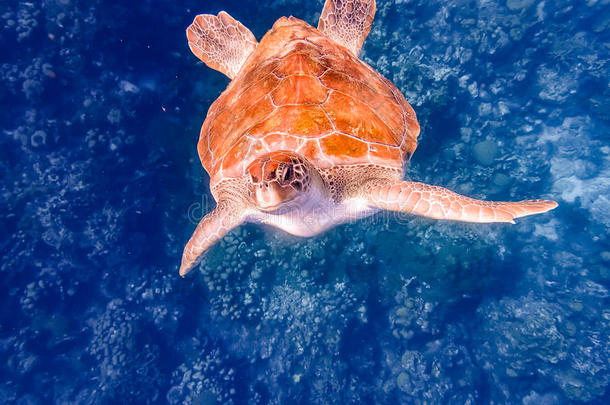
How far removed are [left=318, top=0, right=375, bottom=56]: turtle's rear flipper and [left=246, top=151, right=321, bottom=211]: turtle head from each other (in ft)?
9.11

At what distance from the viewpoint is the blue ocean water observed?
15.3 feet

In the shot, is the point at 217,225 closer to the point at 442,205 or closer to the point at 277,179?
the point at 277,179

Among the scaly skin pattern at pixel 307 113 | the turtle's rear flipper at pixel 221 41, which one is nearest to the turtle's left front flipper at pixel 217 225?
the scaly skin pattern at pixel 307 113

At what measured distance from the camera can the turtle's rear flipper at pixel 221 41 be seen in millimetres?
3773

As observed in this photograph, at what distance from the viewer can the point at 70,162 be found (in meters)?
4.68

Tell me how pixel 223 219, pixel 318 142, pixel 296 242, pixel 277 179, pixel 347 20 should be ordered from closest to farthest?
pixel 277 179
pixel 318 142
pixel 223 219
pixel 347 20
pixel 296 242

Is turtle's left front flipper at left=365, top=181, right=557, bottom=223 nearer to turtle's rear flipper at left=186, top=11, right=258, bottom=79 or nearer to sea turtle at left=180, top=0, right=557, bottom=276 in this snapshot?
sea turtle at left=180, top=0, right=557, bottom=276

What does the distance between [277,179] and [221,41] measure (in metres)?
3.13

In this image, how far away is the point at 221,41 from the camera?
149 inches

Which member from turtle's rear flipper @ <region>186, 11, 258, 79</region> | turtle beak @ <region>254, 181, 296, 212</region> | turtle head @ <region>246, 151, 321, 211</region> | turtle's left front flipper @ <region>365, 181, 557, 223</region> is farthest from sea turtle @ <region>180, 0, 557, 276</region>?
turtle's rear flipper @ <region>186, 11, 258, 79</region>

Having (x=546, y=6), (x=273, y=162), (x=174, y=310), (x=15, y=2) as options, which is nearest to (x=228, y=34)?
(x=273, y=162)

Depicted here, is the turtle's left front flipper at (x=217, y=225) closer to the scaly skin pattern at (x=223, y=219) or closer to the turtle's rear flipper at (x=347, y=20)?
the scaly skin pattern at (x=223, y=219)

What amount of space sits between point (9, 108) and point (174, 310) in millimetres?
4387

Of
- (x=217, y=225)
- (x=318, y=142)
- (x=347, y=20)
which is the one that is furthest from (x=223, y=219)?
(x=347, y=20)
